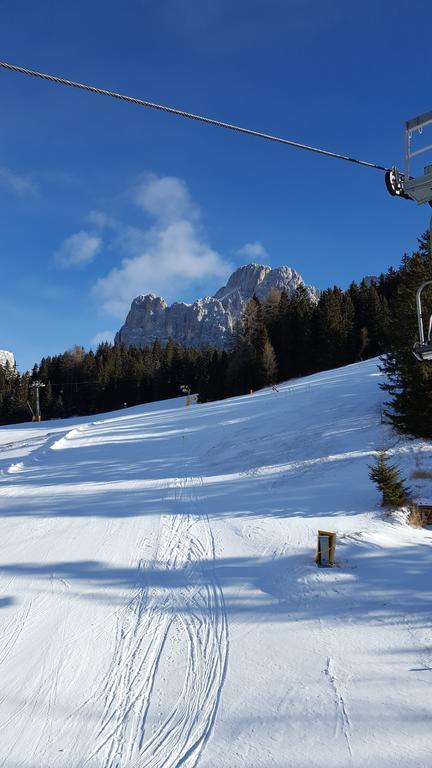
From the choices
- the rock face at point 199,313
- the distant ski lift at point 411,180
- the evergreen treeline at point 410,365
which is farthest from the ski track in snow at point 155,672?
the rock face at point 199,313

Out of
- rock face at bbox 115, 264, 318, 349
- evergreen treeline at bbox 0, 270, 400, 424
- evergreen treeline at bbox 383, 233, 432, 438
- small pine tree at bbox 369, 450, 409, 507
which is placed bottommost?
small pine tree at bbox 369, 450, 409, 507

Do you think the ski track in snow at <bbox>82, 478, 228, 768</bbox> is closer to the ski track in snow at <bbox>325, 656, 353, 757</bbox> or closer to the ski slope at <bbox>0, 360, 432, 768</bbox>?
the ski slope at <bbox>0, 360, 432, 768</bbox>

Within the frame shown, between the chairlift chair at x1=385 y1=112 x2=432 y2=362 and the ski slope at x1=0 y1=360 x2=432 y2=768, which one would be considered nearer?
the ski slope at x1=0 y1=360 x2=432 y2=768

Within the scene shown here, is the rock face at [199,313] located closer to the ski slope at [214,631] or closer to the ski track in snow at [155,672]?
the ski slope at [214,631]

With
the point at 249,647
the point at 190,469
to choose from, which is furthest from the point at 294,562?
the point at 190,469

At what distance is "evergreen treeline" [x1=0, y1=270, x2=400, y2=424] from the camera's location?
2040 inches

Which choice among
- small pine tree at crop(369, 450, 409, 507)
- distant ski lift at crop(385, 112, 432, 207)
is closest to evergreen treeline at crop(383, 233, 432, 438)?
small pine tree at crop(369, 450, 409, 507)

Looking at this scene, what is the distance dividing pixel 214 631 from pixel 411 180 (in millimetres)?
5980

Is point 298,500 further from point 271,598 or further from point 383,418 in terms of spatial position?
point 383,418

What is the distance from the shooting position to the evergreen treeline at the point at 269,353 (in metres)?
51.8

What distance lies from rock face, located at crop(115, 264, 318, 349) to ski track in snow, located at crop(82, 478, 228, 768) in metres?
155

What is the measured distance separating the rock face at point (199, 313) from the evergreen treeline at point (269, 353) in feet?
271

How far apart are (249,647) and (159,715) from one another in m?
1.24

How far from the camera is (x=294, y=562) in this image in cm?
681
